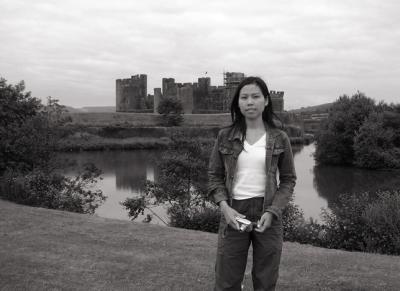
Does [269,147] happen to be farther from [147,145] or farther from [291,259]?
[147,145]

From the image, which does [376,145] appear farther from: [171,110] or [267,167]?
[267,167]

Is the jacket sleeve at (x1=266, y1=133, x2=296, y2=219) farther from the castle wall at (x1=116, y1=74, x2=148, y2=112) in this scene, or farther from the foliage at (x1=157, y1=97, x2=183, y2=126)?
the castle wall at (x1=116, y1=74, x2=148, y2=112)

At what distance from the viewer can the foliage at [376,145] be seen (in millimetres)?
31188

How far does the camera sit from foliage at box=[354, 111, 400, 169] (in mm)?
31188

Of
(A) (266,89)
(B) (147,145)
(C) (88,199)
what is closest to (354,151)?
(B) (147,145)

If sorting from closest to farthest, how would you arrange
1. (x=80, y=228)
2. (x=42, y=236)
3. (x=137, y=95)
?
(x=42, y=236)
(x=80, y=228)
(x=137, y=95)

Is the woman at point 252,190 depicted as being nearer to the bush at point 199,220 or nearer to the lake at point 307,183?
the bush at point 199,220

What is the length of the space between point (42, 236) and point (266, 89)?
200 inches

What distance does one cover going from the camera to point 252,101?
3078 millimetres

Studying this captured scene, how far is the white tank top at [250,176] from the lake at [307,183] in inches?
386

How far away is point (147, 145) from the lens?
44281mm

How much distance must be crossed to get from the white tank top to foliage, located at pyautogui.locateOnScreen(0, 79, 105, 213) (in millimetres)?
9967

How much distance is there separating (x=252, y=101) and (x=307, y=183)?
2226cm

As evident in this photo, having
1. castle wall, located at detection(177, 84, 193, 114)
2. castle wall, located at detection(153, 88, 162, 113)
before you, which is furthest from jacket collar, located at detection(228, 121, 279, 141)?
castle wall, located at detection(153, 88, 162, 113)
